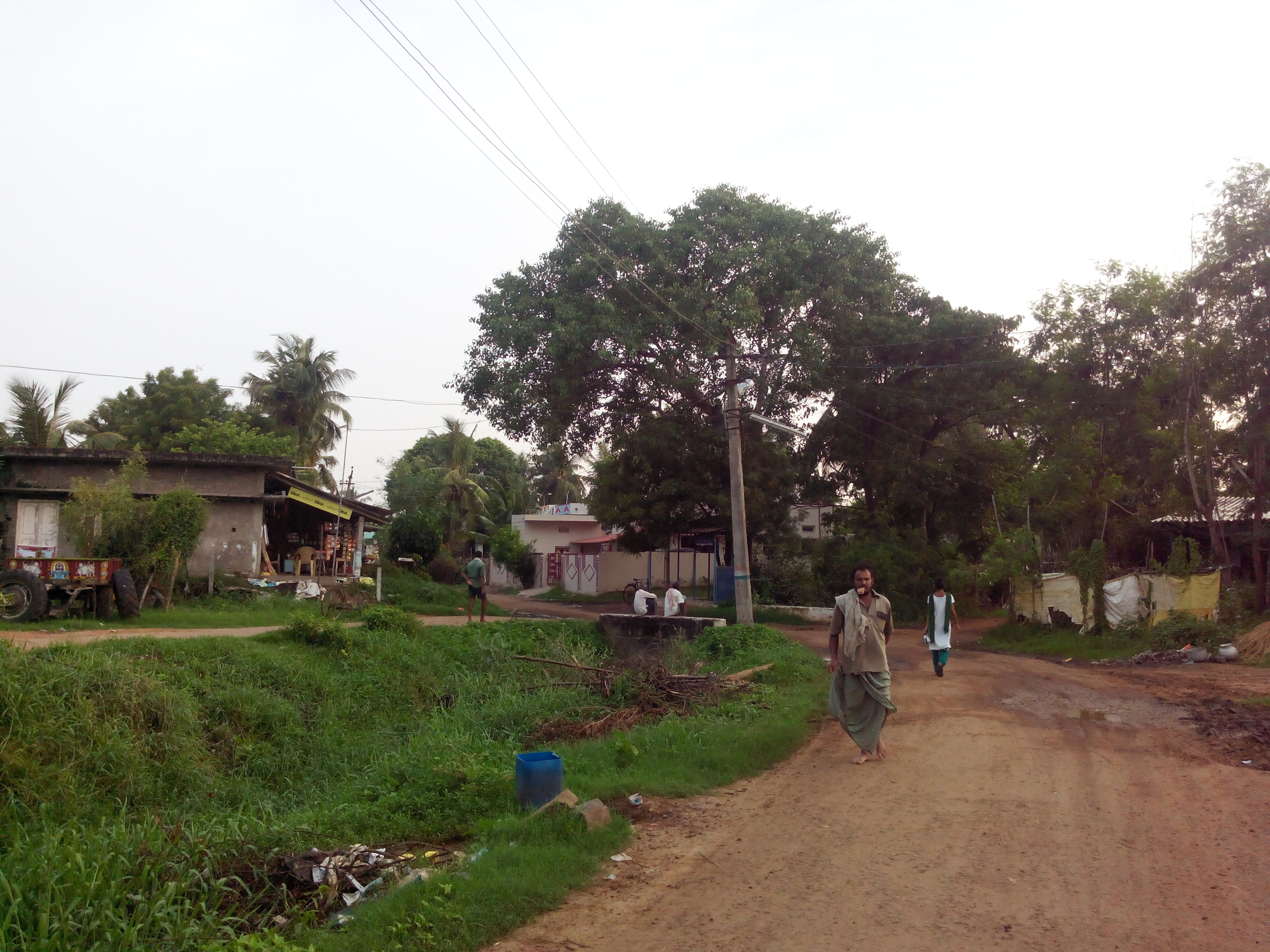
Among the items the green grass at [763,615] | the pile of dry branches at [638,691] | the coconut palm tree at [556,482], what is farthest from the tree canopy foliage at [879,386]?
the coconut palm tree at [556,482]

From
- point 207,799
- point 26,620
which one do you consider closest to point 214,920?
point 207,799

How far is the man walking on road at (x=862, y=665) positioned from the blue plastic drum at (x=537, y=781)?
2.99 m

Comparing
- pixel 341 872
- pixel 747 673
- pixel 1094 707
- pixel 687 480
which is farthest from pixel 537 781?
pixel 687 480

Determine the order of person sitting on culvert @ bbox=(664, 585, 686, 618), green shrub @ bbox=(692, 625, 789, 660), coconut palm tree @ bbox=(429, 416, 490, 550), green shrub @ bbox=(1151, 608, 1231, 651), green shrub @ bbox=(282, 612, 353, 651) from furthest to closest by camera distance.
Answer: coconut palm tree @ bbox=(429, 416, 490, 550) → person sitting on culvert @ bbox=(664, 585, 686, 618) → green shrub @ bbox=(1151, 608, 1231, 651) → green shrub @ bbox=(692, 625, 789, 660) → green shrub @ bbox=(282, 612, 353, 651)

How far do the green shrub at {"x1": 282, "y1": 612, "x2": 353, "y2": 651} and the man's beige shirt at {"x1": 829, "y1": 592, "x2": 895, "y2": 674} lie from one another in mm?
9762

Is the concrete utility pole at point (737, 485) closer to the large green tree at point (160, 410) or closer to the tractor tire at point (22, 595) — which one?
the tractor tire at point (22, 595)

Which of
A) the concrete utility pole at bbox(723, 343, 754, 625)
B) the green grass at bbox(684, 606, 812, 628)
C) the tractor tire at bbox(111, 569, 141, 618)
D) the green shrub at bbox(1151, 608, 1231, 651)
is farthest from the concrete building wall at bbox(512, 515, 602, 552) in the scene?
the green shrub at bbox(1151, 608, 1231, 651)

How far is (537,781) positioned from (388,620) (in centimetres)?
1150

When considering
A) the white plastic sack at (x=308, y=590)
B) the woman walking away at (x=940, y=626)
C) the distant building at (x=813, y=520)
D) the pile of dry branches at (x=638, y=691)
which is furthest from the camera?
the distant building at (x=813, y=520)

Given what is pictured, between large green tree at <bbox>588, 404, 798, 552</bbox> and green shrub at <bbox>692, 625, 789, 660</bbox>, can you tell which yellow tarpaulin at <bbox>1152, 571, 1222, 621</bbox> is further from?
large green tree at <bbox>588, 404, 798, 552</bbox>

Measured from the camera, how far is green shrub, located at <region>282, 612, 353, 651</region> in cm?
1559

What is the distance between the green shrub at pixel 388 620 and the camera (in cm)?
1781

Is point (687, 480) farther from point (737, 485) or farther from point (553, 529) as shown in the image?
point (553, 529)

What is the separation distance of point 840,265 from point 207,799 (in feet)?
76.2
